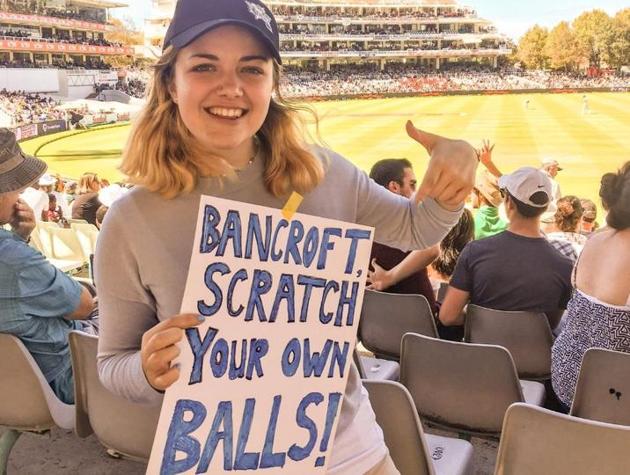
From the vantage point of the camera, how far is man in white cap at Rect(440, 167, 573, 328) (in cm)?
249

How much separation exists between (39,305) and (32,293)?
5 centimetres

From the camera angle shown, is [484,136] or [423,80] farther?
[423,80]

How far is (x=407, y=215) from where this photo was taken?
1.15m

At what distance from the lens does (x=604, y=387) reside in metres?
1.83

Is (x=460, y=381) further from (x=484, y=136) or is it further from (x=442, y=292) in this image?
(x=484, y=136)

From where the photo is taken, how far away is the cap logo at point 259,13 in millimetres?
1015

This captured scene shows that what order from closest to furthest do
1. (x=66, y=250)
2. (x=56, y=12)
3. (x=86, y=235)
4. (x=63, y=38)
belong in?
(x=86, y=235)
(x=66, y=250)
(x=56, y=12)
(x=63, y=38)

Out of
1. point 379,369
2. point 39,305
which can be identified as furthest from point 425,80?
point 39,305

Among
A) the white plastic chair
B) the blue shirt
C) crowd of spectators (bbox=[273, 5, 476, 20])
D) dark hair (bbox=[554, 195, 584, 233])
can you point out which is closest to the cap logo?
the blue shirt

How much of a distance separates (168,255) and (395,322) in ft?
5.83

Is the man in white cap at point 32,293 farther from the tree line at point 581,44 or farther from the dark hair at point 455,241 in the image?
the tree line at point 581,44

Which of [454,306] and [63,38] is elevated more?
[63,38]

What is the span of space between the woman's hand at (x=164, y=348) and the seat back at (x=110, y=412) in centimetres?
82

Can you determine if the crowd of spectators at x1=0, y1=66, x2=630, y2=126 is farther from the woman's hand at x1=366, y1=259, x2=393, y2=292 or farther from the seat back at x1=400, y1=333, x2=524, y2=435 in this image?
the seat back at x1=400, y1=333, x2=524, y2=435
